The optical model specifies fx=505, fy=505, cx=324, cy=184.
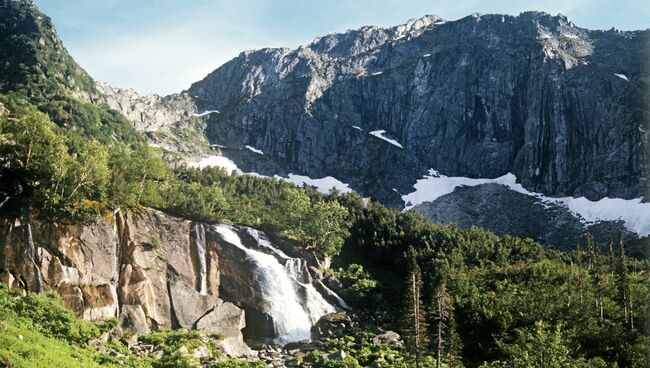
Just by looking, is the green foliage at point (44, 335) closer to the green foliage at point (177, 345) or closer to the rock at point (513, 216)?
the green foliage at point (177, 345)

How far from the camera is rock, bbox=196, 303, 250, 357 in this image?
4584 centimetres

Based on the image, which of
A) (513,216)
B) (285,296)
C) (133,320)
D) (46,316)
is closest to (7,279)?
(46,316)

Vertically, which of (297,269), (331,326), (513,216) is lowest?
(331,326)

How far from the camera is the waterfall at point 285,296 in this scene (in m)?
55.2

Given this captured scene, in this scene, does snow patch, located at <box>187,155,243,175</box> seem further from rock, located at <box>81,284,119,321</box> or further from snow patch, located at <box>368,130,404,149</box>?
rock, located at <box>81,284,119,321</box>

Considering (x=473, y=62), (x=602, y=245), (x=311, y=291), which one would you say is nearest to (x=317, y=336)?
(x=311, y=291)

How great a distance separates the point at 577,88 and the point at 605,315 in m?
131

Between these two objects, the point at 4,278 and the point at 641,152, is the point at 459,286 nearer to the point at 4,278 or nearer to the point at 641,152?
the point at 4,278

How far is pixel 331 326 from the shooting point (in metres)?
55.7

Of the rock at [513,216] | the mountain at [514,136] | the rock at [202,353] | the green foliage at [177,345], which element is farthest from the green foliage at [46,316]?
the mountain at [514,136]

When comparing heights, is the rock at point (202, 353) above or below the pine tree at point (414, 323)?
below

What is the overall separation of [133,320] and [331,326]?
830 inches

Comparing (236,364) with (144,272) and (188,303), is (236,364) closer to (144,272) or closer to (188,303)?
(188,303)

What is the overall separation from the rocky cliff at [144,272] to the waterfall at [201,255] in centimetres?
11
